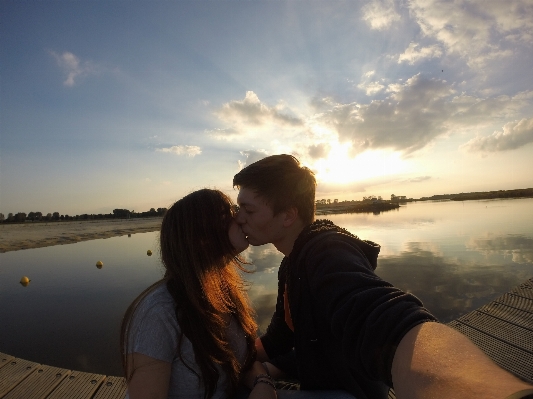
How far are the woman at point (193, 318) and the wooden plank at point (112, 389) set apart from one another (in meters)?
3.11

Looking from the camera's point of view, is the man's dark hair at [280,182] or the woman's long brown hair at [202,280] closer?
the woman's long brown hair at [202,280]

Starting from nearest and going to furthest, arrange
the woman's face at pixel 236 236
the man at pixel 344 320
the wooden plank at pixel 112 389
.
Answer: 1. the man at pixel 344 320
2. the woman's face at pixel 236 236
3. the wooden plank at pixel 112 389

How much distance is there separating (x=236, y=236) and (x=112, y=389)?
413 centimetres

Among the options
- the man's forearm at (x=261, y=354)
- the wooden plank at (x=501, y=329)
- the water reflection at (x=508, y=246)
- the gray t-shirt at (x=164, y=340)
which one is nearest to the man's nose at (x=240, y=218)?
the gray t-shirt at (x=164, y=340)

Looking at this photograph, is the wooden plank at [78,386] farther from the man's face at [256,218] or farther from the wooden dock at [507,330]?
the wooden dock at [507,330]

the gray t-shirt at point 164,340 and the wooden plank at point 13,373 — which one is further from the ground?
the gray t-shirt at point 164,340

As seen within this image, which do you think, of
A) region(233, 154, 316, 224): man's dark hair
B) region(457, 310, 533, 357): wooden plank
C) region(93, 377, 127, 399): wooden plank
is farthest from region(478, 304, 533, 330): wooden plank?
region(93, 377, 127, 399): wooden plank

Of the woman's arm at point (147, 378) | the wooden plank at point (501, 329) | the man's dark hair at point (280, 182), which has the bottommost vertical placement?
the wooden plank at point (501, 329)

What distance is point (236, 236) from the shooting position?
2.94 meters

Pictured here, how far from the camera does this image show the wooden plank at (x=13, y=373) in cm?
520

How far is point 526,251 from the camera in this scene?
48.8 ft

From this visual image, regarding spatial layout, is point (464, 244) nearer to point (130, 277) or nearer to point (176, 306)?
point (130, 277)

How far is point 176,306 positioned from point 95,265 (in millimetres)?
18177

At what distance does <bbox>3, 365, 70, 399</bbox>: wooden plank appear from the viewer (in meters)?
4.96
